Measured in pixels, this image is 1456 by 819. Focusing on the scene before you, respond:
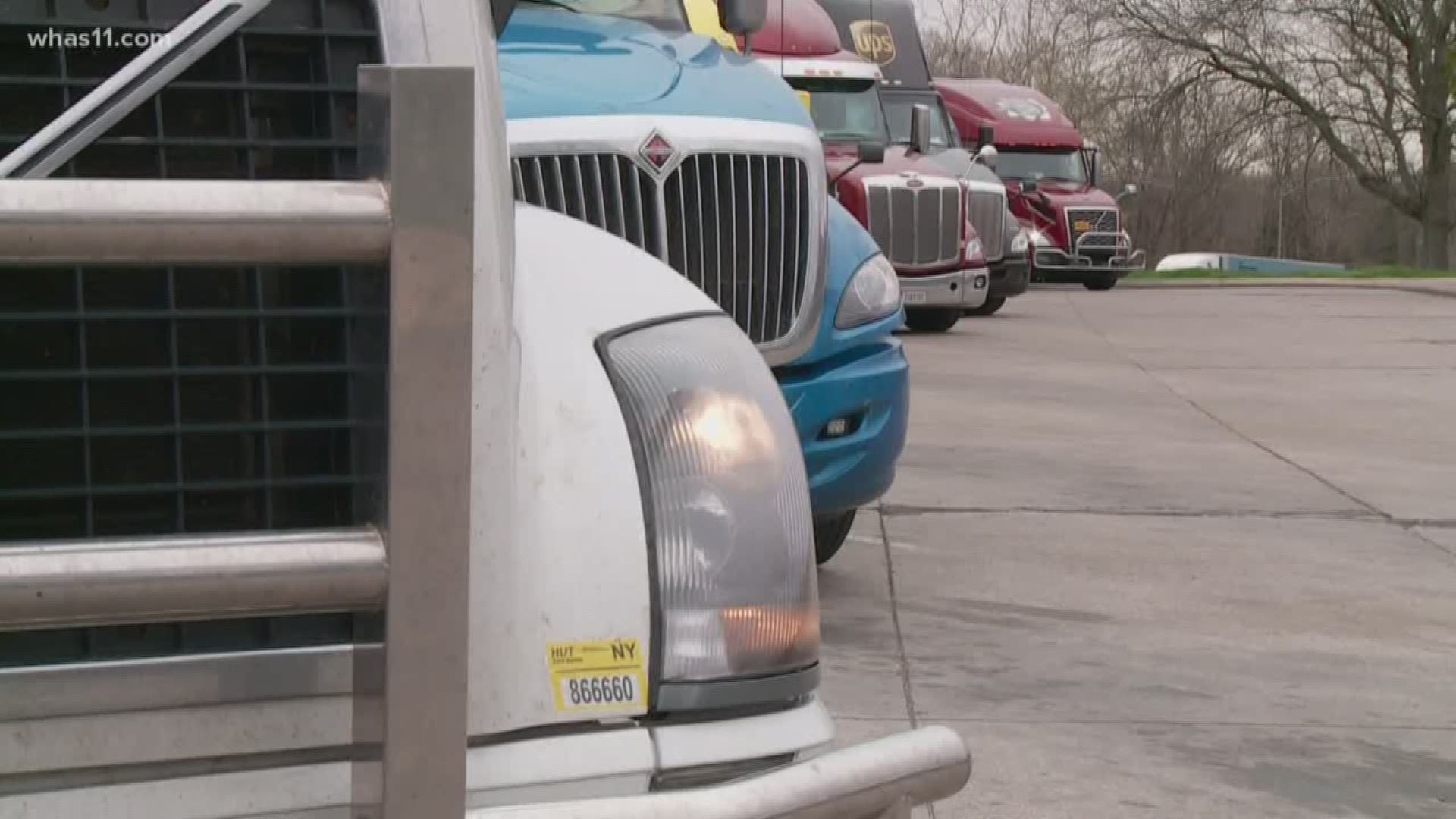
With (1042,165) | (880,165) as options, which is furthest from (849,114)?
(1042,165)

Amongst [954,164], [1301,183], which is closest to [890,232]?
[954,164]

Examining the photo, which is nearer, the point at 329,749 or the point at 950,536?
the point at 329,749

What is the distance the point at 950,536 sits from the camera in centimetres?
794

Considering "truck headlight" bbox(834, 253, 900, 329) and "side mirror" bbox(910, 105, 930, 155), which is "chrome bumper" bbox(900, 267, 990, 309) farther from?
"truck headlight" bbox(834, 253, 900, 329)

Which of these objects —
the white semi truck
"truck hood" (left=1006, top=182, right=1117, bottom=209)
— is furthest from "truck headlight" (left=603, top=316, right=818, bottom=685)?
"truck hood" (left=1006, top=182, right=1117, bottom=209)

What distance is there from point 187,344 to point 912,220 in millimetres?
16396

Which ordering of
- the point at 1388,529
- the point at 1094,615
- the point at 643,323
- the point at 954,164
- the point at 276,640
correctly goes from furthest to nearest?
1. the point at 954,164
2. the point at 1388,529
3. the point at 1094,615
4. the point at 643,323
5. the point at 276,640

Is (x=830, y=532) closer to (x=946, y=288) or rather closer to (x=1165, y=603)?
(x=1165, y=603)

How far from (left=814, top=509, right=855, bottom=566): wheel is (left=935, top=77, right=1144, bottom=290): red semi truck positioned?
2358 cm

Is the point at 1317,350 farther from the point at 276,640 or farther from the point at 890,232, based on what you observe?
the point at 276,640

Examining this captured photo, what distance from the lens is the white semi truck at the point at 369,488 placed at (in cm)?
162

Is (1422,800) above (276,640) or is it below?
below

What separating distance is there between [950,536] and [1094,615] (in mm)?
1474

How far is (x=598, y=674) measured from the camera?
2.24 m
